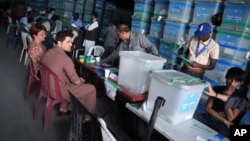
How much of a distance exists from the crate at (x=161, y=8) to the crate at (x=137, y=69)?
7.43 feet

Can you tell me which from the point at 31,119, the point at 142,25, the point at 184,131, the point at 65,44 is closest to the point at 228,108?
the point at 184,131

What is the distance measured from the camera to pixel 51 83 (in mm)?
2463

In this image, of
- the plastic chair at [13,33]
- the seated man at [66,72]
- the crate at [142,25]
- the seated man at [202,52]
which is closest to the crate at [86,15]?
the plastic chair at [13,33]

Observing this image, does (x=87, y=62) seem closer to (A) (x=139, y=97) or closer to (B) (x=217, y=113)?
(A) (x=139, y=97)

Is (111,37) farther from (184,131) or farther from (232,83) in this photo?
(184,131)

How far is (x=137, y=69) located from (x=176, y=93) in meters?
0.53

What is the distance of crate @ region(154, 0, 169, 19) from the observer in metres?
4.11

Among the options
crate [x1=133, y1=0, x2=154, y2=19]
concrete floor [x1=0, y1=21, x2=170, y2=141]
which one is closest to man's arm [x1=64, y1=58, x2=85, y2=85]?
concrete floor [x1=0, y1=21, x2=170, y2=141]

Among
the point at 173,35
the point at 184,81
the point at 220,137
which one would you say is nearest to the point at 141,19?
the point at 173,35

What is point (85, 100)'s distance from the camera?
265 centimetres

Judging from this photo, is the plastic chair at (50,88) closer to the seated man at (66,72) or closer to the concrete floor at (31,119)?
the seated man at (66,72)

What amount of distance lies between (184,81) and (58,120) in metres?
1.92

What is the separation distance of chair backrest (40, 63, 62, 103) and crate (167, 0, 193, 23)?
238 cm

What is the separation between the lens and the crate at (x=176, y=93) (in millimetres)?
1608
